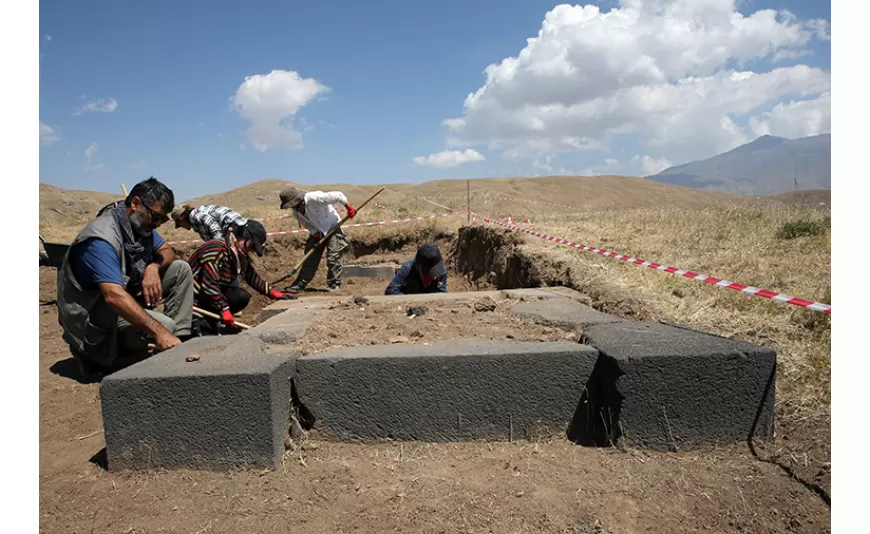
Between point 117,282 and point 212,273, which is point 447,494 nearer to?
point 117,282

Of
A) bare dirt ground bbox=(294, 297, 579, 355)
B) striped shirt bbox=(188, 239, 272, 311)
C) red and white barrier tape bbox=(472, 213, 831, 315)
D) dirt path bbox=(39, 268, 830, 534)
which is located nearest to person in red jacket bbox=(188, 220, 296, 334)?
striped shirt bbox=(188, 239, 272, 311)

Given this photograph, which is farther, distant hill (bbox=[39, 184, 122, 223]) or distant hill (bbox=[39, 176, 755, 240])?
distant hill (bbox=[39, 184, 122, 223])

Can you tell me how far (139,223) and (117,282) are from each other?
0.57 m

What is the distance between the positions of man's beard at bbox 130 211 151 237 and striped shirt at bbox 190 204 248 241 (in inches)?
94.7

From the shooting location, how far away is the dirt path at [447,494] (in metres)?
2.04

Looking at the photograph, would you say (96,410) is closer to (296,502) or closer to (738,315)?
(296,502)

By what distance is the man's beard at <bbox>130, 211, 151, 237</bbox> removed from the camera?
140 inches

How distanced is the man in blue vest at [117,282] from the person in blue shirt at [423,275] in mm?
2019

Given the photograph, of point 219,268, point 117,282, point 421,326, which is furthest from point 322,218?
point 421,326

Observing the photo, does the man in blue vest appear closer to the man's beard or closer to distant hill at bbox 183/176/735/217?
the man's beard

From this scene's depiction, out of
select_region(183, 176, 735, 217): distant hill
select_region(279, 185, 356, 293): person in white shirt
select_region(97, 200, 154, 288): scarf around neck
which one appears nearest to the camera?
select_region(97, 200, 154, 288): scarf around neck

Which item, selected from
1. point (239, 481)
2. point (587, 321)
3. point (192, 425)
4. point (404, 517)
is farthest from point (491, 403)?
point (192, 425)


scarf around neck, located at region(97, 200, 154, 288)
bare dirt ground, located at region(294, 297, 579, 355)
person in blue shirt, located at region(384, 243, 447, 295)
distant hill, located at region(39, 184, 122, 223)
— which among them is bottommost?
bare dirt ground, located at region(294, 297, 579, 355)

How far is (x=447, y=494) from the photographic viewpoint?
219 centimetres
